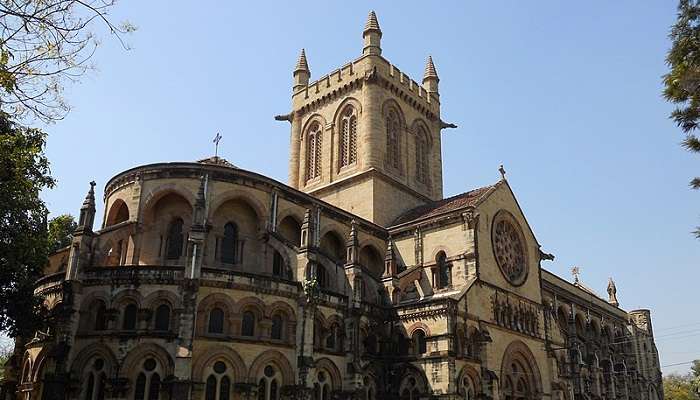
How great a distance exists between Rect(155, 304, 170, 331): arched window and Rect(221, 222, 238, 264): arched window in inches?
216

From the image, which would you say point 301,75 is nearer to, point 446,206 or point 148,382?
point 446,206

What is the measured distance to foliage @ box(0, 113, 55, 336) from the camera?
69.9 feet

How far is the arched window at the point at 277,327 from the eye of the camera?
27.0m

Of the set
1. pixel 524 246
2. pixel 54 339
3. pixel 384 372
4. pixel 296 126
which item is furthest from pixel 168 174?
pixel 524 246

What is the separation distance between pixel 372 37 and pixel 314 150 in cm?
936

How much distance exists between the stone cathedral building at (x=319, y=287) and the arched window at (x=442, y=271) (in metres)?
0.08

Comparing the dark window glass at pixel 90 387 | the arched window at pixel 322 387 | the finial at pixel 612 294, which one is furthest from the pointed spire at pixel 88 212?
the finial at pixel 612 294

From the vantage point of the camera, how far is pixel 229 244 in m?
31.2

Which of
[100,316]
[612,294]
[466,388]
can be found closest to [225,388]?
[100,316]

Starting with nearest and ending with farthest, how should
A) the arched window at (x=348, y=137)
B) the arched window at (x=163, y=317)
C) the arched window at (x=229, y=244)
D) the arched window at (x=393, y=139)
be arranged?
the arched window at (x=163, y=317)
the arched window at (x=229, y=244)
the arched window at (x=348, y=137)
the arched window at (x=393, y=139)

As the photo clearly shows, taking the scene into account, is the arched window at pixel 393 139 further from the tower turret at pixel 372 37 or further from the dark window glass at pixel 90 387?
the dark window glass at pixel 90 387

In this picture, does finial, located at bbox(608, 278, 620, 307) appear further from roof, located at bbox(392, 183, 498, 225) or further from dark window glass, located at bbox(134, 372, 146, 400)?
dark window glass, located at bbox(134, 372, 146, 400)

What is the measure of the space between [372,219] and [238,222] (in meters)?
11.1

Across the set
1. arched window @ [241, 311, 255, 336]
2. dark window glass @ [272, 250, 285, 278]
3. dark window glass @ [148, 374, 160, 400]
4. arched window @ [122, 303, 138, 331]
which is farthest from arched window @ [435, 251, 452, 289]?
arched window @ [122, 303, 138, 331]
